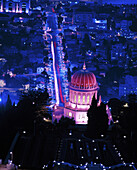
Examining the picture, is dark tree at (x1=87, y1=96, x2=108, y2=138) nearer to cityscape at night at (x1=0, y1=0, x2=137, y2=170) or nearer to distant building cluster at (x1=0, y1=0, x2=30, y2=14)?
cityscape at night at (x1=0, y1=0, x2=137, y2=170)

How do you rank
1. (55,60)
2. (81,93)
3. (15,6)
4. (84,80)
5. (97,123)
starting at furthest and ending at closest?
(15,6) < (55,60) < (81,93) < (84,80) < (97,123)

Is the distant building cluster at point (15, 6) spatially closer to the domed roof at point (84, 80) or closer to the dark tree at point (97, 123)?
the domed roof at point (84, 80)

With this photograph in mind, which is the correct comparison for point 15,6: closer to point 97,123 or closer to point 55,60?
point 55,60

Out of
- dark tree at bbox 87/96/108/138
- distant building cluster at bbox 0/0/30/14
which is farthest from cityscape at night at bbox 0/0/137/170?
distant building cluster at bbox 0/0/30/14

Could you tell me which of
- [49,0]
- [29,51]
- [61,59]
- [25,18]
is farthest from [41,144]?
[49,0]

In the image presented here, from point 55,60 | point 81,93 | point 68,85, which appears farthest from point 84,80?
point 55,60

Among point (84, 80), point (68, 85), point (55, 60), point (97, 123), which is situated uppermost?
point (84, 80)
